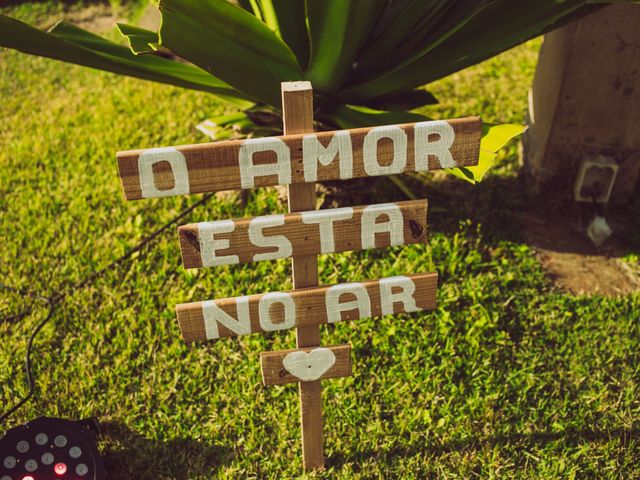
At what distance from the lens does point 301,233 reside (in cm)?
179

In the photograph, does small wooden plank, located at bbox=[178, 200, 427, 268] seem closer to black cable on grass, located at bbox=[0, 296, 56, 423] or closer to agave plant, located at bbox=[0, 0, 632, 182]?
agave plant, located at bbox=[0, 0, 632, 182]

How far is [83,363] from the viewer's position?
2.55 metres

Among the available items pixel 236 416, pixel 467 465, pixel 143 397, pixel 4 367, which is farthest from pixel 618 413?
pixel 4 367

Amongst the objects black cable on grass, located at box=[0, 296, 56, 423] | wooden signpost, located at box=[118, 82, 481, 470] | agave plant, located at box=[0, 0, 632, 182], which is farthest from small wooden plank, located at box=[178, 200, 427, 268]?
black cable on grass, located at box=[0, 296, 56, 423]

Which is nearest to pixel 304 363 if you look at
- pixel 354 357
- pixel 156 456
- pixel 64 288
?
pixel 354 357

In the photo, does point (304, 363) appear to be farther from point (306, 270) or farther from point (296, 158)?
point (296, 158)

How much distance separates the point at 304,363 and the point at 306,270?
306mm

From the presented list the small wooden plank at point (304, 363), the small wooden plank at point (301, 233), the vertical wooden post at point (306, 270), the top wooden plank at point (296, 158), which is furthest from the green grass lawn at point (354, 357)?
the top wooden plank at point (296, 158)

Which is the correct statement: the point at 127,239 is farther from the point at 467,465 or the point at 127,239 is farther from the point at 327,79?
the point at 467,465

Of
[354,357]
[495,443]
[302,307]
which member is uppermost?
[302,307]

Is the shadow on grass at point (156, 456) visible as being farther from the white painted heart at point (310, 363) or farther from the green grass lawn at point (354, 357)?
the white painted heart at point (310, 363)

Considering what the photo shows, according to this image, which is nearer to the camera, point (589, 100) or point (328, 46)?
point (328, 46)

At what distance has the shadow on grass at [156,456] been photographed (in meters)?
2.23

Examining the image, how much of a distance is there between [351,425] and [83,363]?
105 centimetres
